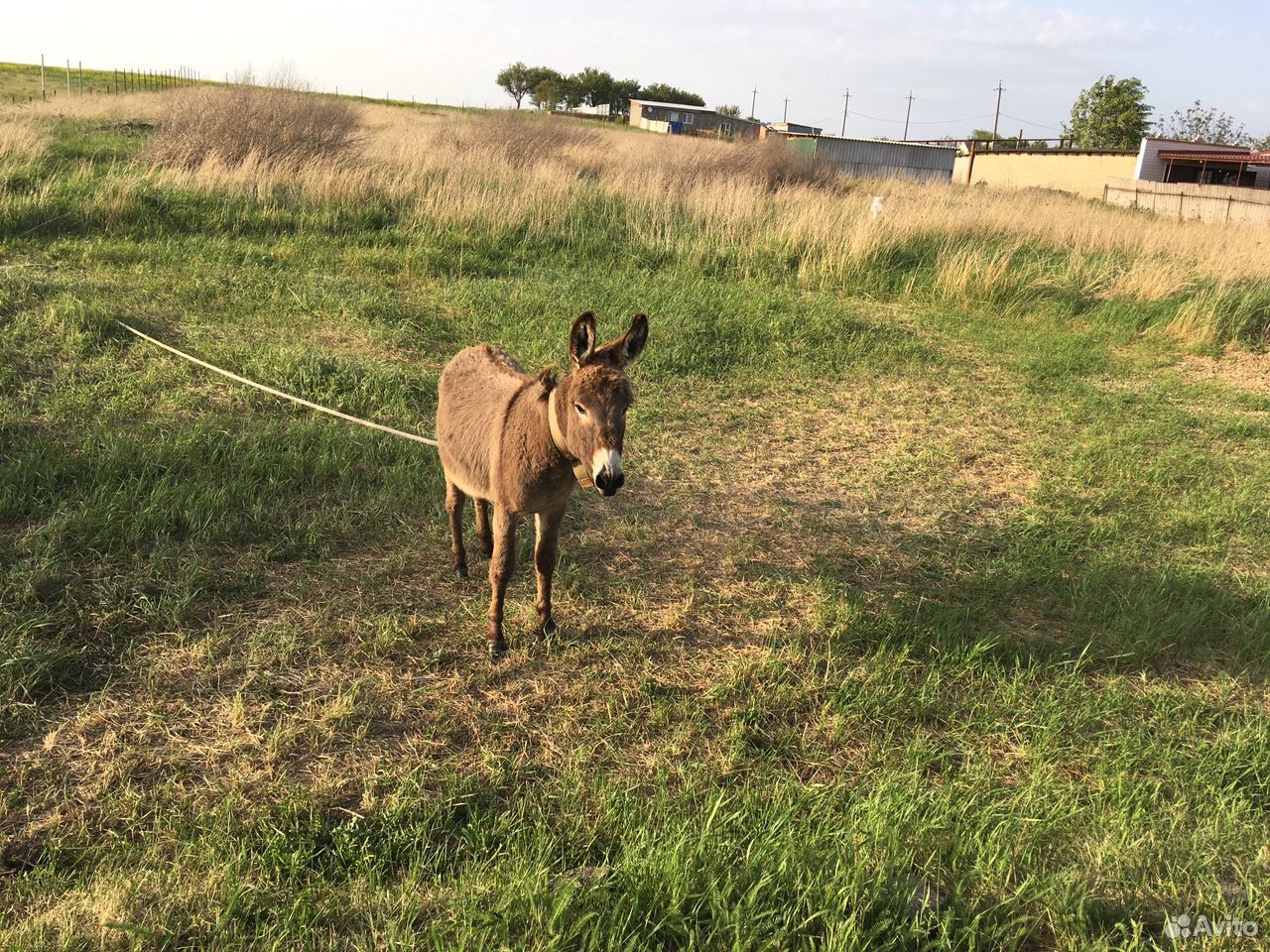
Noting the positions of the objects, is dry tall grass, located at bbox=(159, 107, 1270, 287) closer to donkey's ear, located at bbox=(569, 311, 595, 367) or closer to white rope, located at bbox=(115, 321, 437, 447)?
white rope, located at bbox=(115, 321, 437, 447)

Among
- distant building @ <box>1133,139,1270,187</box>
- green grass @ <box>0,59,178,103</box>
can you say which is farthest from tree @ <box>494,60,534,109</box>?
distant building @ <box>1133,139,1270,187</box>

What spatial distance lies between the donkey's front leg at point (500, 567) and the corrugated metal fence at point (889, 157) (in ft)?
89.2

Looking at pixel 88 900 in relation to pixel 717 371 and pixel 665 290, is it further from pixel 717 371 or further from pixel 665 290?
Answer: pixel 665 290

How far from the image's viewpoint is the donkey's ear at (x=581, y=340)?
Answer: 9.32 feet

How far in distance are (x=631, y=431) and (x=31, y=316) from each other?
535cm

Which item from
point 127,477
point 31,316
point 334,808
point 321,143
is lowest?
point 334,808

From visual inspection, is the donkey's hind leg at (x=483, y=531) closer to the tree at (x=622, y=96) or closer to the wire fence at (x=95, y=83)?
the wire fence at (x=95, y=83)

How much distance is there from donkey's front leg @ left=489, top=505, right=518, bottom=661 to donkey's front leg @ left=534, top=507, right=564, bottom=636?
139mm

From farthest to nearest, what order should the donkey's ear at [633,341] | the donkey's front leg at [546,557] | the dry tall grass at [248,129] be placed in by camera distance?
1. the dry tall grass at [248,129]
2. the donkey's front leg at [546,557]
3. the donkey's ear at [633,341]

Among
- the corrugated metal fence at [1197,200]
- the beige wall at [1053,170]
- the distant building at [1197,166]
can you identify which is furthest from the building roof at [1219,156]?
the corrugated metal fence at [1197,200]

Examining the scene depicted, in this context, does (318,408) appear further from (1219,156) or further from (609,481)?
(1219,156)

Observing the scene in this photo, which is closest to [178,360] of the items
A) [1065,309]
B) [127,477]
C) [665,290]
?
[127,477]

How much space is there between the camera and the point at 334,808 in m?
2.60

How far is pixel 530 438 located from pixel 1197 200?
29.8 metres
